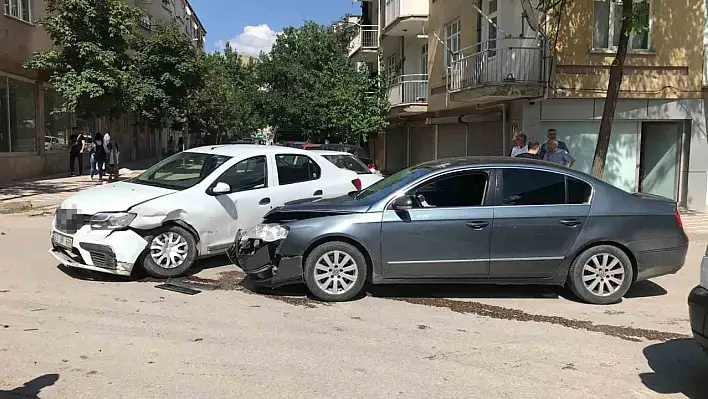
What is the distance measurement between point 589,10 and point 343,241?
11.4 metres

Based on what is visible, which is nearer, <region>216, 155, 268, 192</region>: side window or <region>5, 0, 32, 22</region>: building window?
<region>216, 155, 268, 192</region>: side window

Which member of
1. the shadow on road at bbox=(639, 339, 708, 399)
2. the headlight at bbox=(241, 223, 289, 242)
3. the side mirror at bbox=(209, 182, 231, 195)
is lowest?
the shadow on road at bbox=(639, 339, 708, 399)

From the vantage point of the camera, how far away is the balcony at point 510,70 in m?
14.5

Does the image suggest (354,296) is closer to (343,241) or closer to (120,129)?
(343,241)

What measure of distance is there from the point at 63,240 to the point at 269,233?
2.62 meters

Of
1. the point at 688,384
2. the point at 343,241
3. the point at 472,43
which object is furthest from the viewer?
the point at 472,43

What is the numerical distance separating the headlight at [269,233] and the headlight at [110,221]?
1.52 metres

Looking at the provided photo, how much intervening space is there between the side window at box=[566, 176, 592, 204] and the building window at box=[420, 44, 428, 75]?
58.3ft

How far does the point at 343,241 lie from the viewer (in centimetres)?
634

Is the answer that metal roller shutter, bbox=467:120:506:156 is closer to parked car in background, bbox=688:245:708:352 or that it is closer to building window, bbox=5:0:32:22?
parked car in background, bbox=688:245:708:352

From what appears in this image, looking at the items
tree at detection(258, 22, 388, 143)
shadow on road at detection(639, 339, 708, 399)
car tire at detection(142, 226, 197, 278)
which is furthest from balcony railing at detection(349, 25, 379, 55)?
shadow on road at detection(639, 339, 708, 399)

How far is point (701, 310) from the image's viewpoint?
396 centimetres

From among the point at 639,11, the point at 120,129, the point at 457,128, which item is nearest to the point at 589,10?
the point at 639,11

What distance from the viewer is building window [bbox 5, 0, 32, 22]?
18317 mm
